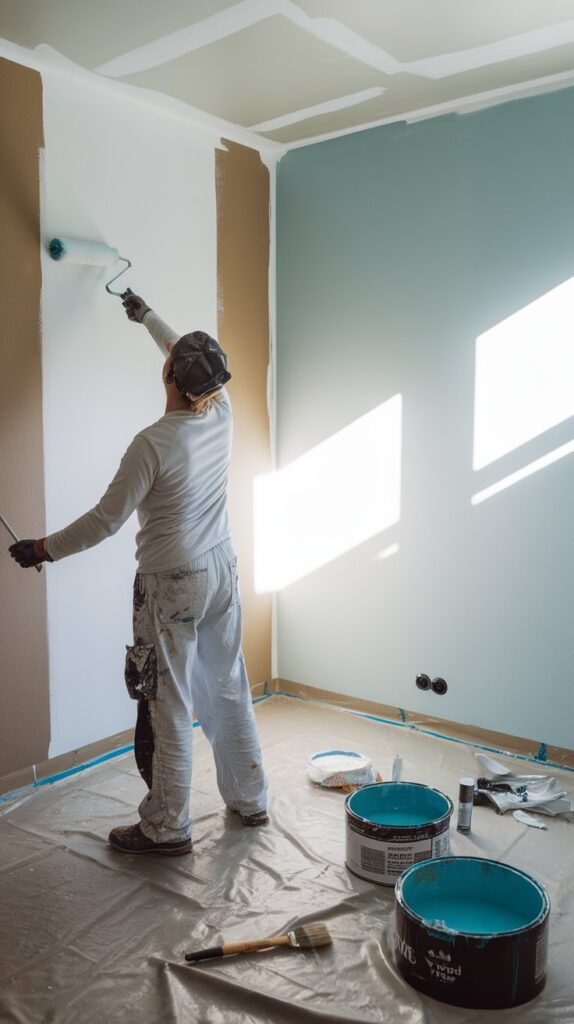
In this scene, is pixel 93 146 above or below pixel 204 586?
above

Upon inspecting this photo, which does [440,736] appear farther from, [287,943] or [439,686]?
[287,943]

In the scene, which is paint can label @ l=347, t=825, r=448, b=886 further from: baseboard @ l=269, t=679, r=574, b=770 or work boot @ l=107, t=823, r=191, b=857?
baseboard @ l=269, t=679, r=574, b=770

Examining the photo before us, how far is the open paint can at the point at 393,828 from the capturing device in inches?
86.1

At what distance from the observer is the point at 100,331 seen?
9.86 feet

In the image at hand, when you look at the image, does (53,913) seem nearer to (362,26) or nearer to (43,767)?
(43,767)

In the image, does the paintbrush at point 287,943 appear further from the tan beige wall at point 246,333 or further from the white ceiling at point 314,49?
the white ceiling at point 314,49

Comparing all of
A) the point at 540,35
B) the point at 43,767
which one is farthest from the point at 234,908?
the point at 540,35

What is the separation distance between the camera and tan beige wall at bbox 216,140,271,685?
3479mm

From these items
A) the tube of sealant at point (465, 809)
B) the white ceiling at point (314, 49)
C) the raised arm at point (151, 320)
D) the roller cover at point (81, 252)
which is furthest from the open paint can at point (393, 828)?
the white ceiling at point (314, 49)

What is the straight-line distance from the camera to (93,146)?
2.92 m

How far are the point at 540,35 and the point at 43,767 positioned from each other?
111 inches

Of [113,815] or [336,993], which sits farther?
[113,815]

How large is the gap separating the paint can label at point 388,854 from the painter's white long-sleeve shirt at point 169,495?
2.97 feet

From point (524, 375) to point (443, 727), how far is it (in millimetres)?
1394
